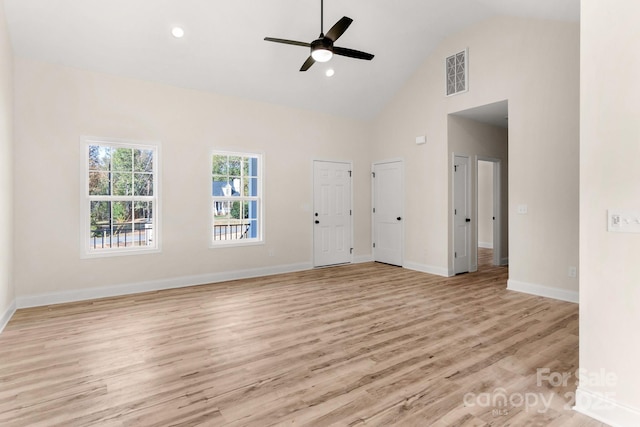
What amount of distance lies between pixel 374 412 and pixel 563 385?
1.43 metres

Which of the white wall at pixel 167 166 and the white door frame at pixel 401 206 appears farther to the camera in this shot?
the white door frame at pixel 401 206

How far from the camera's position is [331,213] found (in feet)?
22.3

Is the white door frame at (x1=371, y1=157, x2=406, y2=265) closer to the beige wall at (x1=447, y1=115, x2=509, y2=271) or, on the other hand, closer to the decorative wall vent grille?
the beige wall at (x1=447, y1=115, x2=509, y2=271)

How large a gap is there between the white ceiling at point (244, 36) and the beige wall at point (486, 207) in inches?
177

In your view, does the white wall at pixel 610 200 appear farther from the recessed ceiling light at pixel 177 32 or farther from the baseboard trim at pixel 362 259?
the baseboard trim at pixel 362 259

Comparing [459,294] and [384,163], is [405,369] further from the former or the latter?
[384,163]

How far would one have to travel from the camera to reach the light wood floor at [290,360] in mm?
2059

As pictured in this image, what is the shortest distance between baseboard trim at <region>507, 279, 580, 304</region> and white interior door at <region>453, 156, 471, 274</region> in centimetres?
113

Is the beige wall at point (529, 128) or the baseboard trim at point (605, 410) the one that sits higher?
the beige wall at point (529, 128)

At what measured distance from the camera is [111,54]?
4.40 metres

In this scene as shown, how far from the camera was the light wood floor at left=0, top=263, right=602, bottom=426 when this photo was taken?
6.75 ft

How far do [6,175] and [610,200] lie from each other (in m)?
5.57

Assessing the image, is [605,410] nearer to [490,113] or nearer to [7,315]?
[490,113]

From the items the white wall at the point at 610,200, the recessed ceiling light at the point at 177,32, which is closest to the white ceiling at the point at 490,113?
the white wall at the point at 610,200
